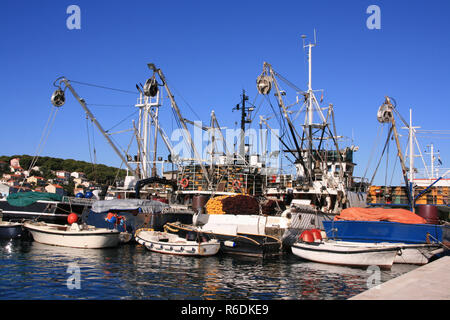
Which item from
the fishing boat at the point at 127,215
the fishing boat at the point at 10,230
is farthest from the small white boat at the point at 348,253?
the fishing boat at the point at 10,230

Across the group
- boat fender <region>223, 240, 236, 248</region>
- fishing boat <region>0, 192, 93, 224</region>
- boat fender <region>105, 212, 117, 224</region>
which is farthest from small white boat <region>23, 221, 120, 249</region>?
boat fender <region>223, 240, 236, 248</region>

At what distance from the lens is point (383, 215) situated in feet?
93.3

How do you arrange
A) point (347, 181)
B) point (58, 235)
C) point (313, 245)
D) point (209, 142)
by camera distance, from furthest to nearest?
1. point (209, 142)
2. point (347, 181)
3. point (58, 235)
4. point (313, 245)

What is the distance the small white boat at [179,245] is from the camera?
28.2 meters

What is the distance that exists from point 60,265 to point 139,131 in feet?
→ 109

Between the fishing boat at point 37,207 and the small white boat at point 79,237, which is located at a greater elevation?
the fishing boat at point 37,207

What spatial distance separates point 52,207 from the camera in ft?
121

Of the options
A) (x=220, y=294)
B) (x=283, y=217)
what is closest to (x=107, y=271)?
(x=220, y=294)

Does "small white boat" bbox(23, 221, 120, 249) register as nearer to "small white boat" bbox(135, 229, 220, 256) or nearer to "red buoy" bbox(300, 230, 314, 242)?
"small white boat" bbox(135, 229, 220, 256)

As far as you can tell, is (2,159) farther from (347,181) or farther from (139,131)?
(347,181)

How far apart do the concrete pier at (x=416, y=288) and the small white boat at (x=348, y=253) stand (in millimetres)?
8953

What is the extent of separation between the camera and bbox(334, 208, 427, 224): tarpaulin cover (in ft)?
90.0

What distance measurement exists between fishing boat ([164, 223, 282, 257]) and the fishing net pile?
17.4 feet

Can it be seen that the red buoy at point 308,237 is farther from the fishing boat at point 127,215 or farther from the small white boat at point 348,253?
the fishing boat at point 127,215
